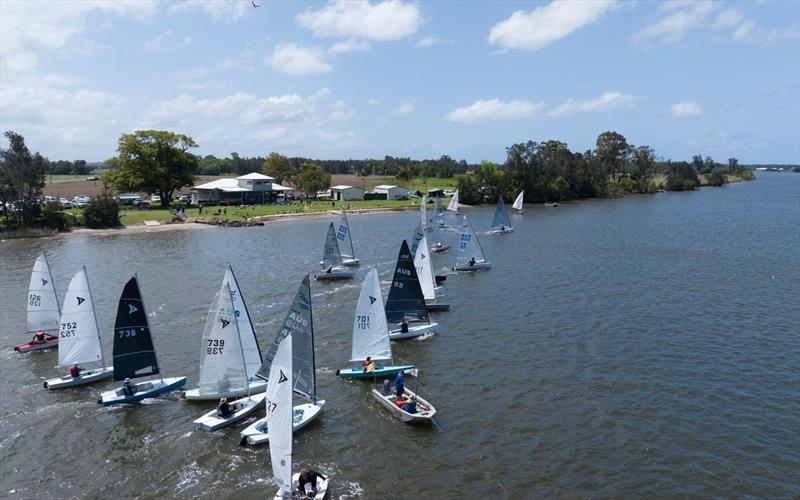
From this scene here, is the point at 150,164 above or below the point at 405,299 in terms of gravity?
above

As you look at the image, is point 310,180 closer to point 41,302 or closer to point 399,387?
point 41,302

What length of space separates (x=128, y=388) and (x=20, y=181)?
237ft

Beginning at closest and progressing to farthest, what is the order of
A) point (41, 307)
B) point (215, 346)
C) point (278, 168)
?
point (215, 346)
point (41, 307)
point (278, 168)

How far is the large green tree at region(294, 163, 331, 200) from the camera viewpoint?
490 ft

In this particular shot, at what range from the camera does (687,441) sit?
2480cm

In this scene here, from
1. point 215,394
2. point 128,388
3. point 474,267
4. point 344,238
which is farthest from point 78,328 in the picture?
point 474,267

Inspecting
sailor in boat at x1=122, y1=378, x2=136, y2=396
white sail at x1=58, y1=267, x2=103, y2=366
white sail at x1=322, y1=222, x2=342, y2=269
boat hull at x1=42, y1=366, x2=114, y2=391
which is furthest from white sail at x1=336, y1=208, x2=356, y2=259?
sailor in boat at x1=122, y1=378, x2=136, y2=396

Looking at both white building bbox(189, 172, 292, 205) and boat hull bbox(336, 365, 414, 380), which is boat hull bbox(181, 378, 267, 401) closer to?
boat hull bbox(336, 365, 414, 380)

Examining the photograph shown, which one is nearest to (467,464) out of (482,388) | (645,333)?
(482,388)

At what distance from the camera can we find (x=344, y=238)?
63094mm

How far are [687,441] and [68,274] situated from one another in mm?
57386

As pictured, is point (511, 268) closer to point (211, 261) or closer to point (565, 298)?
point (565, 298)

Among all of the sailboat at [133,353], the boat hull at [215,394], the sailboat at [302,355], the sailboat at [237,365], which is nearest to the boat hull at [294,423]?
the sailboat at [302,355]

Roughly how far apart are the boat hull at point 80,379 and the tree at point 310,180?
12015 centimetres
